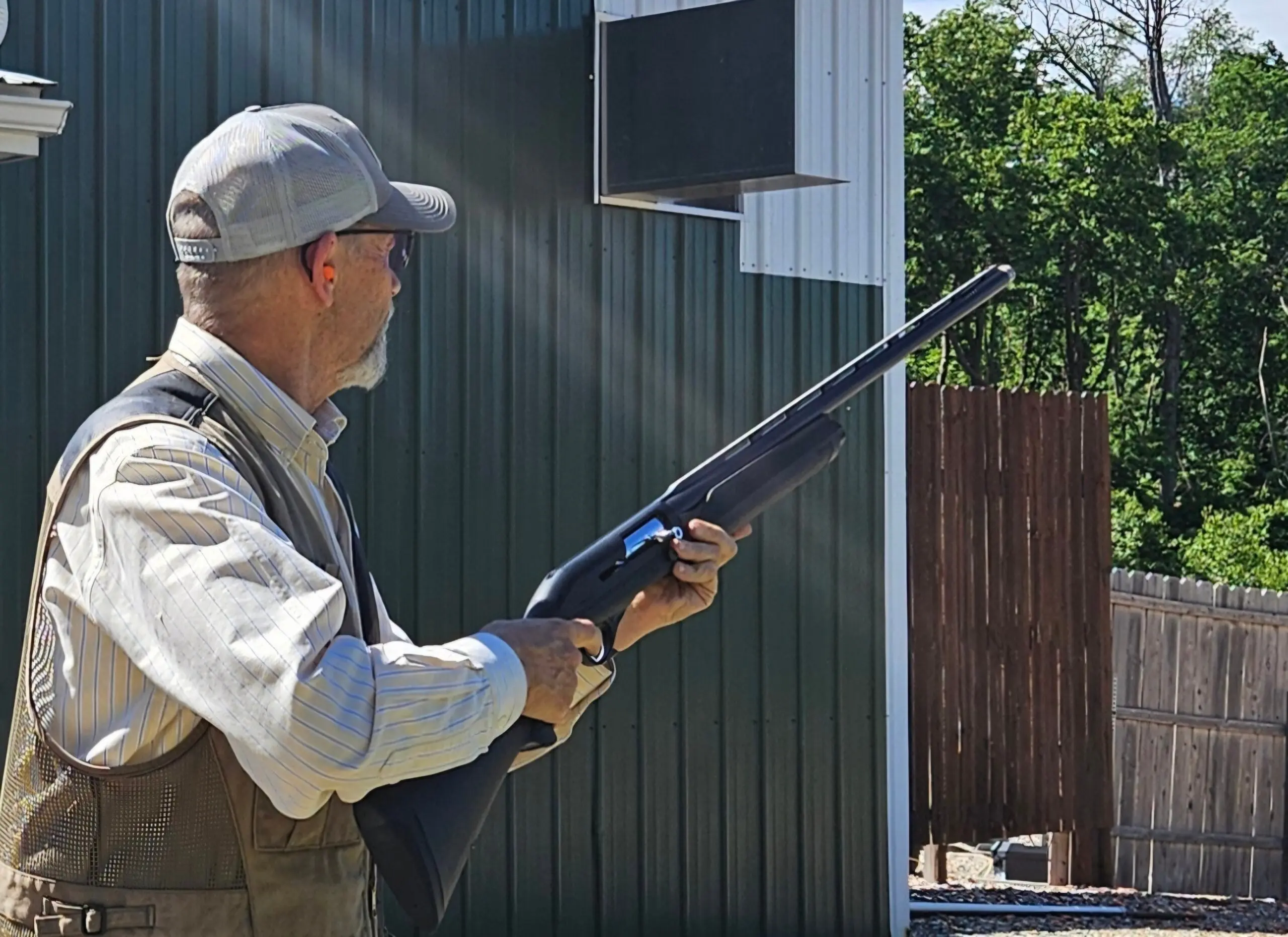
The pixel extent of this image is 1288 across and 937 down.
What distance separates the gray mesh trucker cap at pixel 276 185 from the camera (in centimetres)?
267

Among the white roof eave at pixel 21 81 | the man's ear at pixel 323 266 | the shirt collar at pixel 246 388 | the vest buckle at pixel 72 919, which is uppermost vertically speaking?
the white roof eave at pixel 21 81

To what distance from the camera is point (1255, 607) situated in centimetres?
1175

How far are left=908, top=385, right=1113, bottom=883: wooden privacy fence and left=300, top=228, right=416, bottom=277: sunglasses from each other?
7618 mm

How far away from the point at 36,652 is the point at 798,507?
6.45m

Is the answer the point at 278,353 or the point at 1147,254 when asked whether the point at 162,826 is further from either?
the point at 1147,254

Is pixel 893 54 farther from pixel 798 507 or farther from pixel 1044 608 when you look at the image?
pixel 1044 608

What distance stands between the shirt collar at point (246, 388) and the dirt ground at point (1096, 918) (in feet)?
24.5

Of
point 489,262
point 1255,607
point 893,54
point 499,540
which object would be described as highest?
point 893,54

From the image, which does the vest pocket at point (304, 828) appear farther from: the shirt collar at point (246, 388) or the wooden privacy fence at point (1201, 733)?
the wooden privacy fence at point (1201, 733)

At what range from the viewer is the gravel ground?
9.91 m

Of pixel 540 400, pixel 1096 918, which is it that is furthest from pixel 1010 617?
pixel 540 400

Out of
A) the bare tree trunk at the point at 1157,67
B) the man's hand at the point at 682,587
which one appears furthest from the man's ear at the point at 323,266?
the bare tree trunk at the point at 1157,67

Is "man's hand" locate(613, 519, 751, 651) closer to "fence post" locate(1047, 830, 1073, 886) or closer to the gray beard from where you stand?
the gray beard

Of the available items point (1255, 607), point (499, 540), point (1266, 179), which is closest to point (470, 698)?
point (499, 540)
